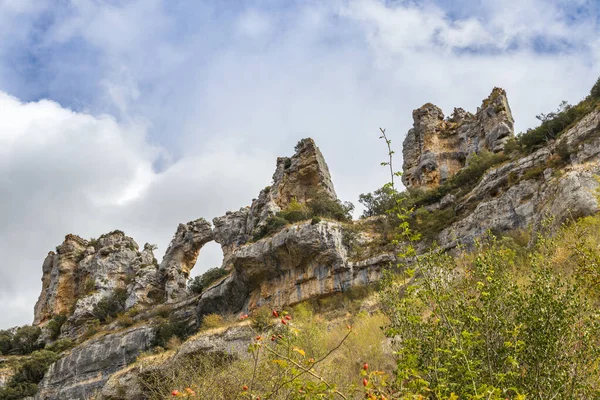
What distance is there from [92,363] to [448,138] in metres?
37.2


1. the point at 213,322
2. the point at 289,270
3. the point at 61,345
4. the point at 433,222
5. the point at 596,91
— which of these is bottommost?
the point at 213,322

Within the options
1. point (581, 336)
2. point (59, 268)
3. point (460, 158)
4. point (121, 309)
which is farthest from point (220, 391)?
point (59, 268)

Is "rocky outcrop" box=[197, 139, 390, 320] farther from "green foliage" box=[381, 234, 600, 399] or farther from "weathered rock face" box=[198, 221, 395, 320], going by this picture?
"green foliage" box=[381, 234, 600, 399]

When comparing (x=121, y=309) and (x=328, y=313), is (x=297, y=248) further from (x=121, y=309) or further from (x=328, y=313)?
(x=121, y=309)

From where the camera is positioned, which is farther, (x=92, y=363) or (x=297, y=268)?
(x=92, y=363)

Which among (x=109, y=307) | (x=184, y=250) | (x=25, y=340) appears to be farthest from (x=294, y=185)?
(x=25, y=340)

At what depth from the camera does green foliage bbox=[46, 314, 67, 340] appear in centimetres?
4392

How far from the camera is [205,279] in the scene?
133ft

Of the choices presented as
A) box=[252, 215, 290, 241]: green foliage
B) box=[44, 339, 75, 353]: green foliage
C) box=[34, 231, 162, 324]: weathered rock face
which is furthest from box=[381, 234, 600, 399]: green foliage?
box=[34, 231, 162, 324]: weathered rock face

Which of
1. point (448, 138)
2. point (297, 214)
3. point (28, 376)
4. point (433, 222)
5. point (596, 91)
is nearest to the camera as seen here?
point (596, 91)

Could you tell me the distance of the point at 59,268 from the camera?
50906 mm

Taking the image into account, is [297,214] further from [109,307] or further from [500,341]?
[500,341]

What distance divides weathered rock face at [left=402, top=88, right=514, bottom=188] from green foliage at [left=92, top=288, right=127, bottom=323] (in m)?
29.2

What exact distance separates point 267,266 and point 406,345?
26050 mm
